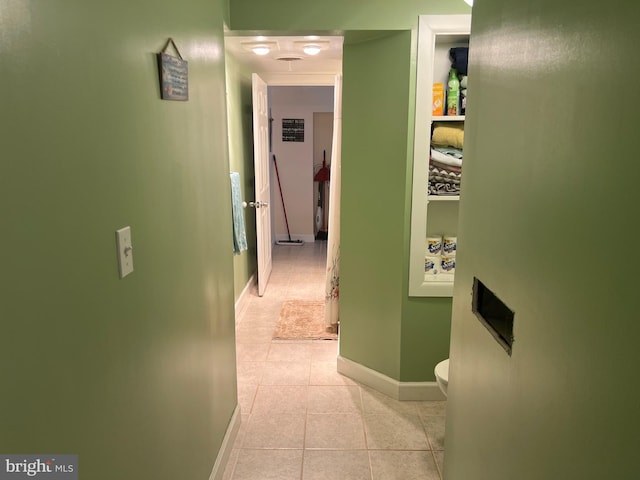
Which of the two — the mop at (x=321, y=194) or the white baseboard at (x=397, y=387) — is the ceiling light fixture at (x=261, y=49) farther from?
the mop at (x=321, y=194)

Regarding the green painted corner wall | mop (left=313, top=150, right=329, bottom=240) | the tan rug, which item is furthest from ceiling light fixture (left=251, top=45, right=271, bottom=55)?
mop (left=313, top=150, right=329, bottom=240)

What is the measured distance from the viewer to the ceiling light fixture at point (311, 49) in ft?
11.1

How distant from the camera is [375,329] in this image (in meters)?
2.86

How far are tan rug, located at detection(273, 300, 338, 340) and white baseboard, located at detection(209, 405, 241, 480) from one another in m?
1.22

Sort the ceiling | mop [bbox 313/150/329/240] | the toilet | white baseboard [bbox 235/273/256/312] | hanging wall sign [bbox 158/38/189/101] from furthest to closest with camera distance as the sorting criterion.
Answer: mop [bbox 313/150/329/240], white baseboard [bbox 235/273/256/312], the ceiling, the toilet, hanging wall sign [bbox 158/38/189/101]

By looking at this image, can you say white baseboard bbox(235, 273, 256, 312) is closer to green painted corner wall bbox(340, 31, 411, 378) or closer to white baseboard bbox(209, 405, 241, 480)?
green painted corner wall bbox(340, 31, 411, 378)

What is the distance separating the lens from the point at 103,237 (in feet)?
3.43

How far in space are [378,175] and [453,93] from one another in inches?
22.4

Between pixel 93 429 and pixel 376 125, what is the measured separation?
2.04 metres

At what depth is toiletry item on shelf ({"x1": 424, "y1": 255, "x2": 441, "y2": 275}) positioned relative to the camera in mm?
2676

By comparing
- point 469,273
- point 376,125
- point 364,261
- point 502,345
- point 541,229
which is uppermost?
point 376,125

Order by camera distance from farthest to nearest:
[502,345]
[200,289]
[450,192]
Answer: [450,192]
[200,289]
[502,345]

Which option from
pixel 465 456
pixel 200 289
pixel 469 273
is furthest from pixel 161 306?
pixel 465 456

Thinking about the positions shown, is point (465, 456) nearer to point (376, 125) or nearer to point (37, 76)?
point (37, 76)
